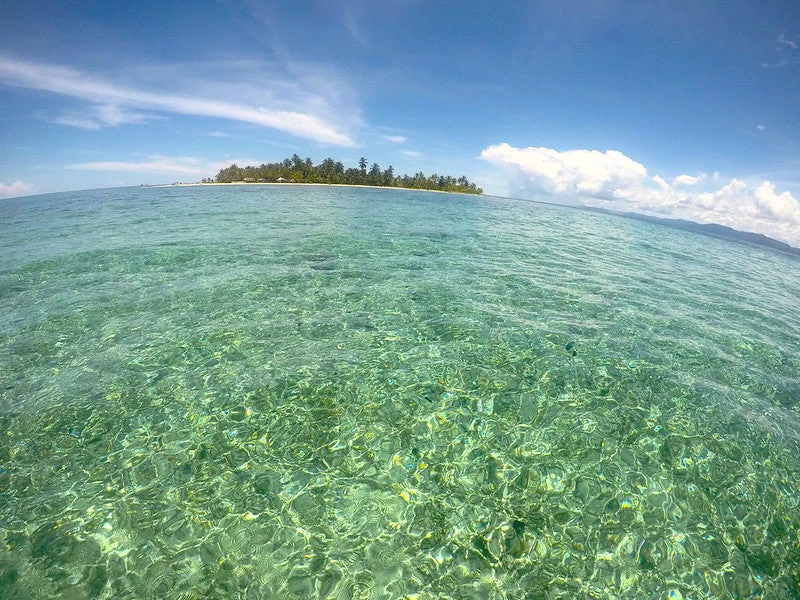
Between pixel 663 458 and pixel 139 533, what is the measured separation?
953 centimetres

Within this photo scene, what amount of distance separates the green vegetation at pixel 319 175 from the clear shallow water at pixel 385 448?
505 feet

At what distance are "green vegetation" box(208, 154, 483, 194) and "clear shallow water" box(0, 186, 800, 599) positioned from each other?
505 ft

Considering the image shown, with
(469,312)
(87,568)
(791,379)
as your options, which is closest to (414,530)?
(87,568)

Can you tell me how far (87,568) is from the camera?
4.84 metres

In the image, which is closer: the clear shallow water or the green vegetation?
the clear shallow water

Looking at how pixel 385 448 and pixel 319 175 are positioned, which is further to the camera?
pixel 319 175

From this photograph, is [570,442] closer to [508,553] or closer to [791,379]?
[508,553]

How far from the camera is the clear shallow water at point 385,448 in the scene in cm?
503

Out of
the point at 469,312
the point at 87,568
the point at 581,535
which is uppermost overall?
the point at 469,312

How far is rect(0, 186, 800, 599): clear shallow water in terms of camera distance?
5.03 meters

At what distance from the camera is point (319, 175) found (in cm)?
15638

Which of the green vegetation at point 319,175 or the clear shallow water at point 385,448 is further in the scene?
the green vegetation at point 319,175

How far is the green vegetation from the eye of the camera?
Result: 15500 centimetres

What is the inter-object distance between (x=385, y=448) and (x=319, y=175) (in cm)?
16470
